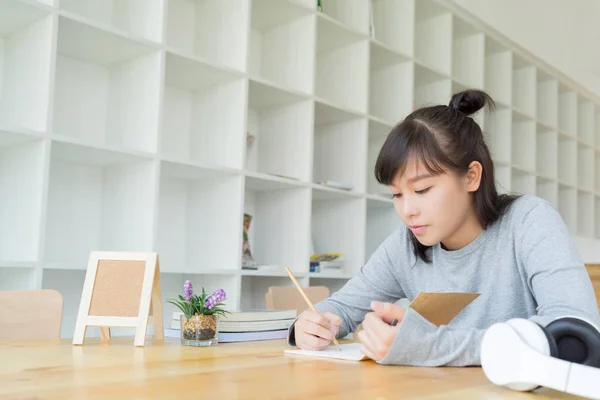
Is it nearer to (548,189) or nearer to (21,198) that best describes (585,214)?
(548,189)

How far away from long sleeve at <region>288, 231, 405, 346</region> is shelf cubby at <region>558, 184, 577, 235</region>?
151 inches

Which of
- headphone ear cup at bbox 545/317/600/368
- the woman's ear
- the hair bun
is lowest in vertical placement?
headphone ear cup at bbox 545/317/600/368

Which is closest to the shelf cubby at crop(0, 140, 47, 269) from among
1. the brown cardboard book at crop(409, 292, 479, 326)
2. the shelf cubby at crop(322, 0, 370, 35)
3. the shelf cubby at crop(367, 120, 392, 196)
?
the brown cardboard book at crop(409, 292, 479, 326)

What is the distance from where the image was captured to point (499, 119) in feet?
14.4

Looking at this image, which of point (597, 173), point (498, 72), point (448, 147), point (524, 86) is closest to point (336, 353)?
point (448, 147)

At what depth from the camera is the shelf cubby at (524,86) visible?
472 cm

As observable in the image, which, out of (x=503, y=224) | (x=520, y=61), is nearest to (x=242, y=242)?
(x=503, y=224)

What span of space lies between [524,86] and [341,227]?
7.12ft

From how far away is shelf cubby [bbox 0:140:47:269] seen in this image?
6.84ft

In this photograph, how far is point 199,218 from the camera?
2.91m

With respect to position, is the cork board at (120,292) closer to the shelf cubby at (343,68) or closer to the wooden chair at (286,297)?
the wooden chair at (286,297)

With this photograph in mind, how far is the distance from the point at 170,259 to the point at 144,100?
2.42ft

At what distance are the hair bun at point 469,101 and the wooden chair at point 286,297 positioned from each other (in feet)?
2.94

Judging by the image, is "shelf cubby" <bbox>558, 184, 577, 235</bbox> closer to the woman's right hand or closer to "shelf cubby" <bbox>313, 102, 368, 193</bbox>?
"shelf cubby" <bbox>313, 102, 368, 193</bbox>
